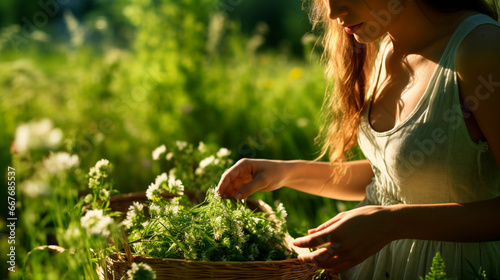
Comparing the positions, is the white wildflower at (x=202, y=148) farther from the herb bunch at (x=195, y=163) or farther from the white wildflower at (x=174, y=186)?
the white wildflower at (x=174, y=186)

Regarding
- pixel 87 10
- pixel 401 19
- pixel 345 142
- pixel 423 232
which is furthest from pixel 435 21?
pixel 87 10

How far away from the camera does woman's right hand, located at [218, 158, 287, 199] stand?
1431mm

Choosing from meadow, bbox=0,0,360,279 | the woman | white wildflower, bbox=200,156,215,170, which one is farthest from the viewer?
meadow, bbox=0,0,360,279

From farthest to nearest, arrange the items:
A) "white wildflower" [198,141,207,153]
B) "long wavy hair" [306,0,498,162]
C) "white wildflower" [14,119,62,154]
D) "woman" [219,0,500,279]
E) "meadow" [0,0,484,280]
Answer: "meadow" [0,0,484,280] < "white wildflower" [198,141,207,153] < "long wavy hair" [306,0,498,162] < "woman" [219,0,500,279] < "white wildflower" [14,119,62,154]

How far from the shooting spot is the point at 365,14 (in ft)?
4.20

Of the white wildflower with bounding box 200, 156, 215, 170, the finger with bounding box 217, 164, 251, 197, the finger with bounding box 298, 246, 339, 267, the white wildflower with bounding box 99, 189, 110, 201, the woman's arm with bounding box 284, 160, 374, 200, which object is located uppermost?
the white wildflower with bounding box 200, 156, 215, 170

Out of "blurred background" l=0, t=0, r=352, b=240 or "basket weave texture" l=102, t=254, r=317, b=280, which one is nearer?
"basket weave texture" l=102, t=254, r=317, b=280

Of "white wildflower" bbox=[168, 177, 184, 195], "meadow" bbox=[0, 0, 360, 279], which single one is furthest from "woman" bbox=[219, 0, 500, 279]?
"meadow" bbox=[0, 0, 360, 279]

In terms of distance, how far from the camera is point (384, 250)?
1416 millimetres

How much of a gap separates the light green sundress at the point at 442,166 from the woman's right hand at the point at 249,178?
1.03 feet

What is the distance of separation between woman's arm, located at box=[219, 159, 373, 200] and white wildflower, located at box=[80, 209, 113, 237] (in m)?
0.49

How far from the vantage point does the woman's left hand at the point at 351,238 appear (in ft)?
3.52

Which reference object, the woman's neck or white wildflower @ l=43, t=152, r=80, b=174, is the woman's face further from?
white wildflower @ l=43, t=152, r=80, b=174

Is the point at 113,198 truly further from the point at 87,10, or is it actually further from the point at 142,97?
the point at 87,10
